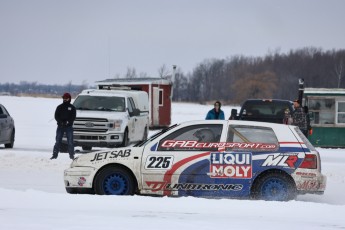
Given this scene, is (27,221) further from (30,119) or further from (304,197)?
(30,119)

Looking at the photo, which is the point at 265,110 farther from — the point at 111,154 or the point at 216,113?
the point at 111,154

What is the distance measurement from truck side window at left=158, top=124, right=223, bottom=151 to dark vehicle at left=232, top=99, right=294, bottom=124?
957 centimetres

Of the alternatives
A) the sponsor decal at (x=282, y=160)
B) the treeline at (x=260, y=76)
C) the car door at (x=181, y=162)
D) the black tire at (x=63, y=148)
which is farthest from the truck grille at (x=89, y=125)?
the treeline at (x=260, y=76)

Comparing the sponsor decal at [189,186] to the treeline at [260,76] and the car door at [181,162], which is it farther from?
the treeline at [260,76]

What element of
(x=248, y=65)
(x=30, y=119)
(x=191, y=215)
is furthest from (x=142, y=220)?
(x=248, y=65)

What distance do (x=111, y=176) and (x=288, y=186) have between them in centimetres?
287

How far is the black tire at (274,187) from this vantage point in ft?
38.2

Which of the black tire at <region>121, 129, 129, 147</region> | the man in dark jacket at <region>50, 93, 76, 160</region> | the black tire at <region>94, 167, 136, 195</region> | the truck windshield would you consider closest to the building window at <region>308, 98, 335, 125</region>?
the truck windshield

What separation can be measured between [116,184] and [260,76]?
142 metres

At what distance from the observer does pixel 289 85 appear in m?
146

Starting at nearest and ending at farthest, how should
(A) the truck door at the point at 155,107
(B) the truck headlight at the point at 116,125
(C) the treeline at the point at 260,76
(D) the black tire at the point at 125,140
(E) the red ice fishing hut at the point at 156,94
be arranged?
(B) the truck headlight at the point at 116,125
(D) the black tire at the point at 125,140
(E) the red ice fishing hut at the point at 156,94
(A) the truck door at the point at 155,107
(C) the treeline at the point at 260,76

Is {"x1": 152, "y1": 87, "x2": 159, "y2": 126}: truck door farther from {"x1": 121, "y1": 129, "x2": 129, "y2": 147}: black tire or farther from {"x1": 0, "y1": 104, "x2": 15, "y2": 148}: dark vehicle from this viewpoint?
{"x1": 121, "y1": 129, "x2": 129, "y2": 147}: black tire

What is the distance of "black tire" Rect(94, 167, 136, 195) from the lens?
39.1 feet

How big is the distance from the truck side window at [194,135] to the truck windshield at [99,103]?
35.7 feet
